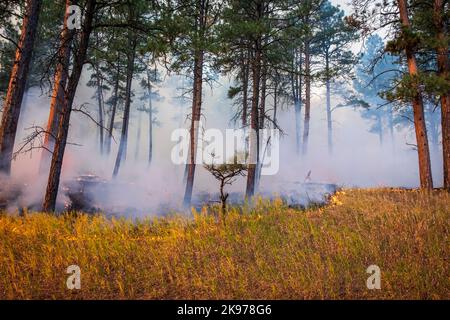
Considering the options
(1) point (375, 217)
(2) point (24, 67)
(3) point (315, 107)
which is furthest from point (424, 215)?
(3) point (315, 107)

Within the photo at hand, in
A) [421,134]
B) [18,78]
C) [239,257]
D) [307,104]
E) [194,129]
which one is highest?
[307,104]

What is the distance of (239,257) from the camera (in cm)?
485

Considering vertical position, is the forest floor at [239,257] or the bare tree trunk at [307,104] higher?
the bare tree trunk at [307,104]

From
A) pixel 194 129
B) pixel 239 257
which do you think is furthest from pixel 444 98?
pixel 239 257

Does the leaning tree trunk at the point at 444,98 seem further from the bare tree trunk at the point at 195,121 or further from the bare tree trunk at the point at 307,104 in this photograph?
the bare tree trunk at the point at 307,104

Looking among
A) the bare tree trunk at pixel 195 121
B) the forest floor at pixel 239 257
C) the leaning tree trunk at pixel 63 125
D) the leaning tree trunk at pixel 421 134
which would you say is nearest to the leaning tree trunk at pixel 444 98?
the leaning tree trunk at pixel 421 134

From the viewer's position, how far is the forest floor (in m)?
3.83

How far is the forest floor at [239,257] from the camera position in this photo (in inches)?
151

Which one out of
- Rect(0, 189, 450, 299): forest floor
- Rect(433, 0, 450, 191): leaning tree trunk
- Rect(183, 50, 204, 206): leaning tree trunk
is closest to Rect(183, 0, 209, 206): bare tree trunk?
Rect(183, 50, 204, 206): leaning tree trunk

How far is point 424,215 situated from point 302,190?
894cm

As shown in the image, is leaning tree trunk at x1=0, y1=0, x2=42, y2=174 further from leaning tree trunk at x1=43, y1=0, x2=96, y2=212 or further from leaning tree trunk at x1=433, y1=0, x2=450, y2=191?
leaning tree trunk at x1=433, y1=0, x2=450, y2=191

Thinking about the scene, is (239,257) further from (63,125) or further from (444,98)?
(444,98)

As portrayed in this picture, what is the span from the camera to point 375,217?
6355 mm
